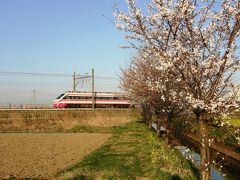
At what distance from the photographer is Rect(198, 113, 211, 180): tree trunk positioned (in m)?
8.67

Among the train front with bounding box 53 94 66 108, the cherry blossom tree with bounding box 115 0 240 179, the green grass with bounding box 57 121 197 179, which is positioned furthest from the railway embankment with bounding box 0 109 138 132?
the cherry blossom tree with bounding box 115 0 240 179

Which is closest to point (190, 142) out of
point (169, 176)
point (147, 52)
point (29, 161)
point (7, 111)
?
point (29, 161)

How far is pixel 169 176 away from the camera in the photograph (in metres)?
14.2

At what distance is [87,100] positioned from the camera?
72438 millimetres

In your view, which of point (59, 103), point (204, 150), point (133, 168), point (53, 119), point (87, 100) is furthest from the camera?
point (87, 100)

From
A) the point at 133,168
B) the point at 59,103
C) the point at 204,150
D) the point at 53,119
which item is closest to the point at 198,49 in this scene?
the point at 204,150

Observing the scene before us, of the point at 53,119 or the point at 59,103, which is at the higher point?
the point at 59,103

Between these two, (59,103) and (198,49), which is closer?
(198,49)

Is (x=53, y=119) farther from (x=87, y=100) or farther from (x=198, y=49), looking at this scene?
(x=198, y=49)

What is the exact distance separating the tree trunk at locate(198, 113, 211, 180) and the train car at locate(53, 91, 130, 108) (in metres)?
60.6

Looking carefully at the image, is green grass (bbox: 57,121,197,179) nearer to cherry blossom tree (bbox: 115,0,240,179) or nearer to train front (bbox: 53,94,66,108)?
cherry blossom tree (bbox: 115,0,240,179)

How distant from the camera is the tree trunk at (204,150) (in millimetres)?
8672

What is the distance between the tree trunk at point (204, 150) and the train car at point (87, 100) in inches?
2385

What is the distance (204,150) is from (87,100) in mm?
64241
